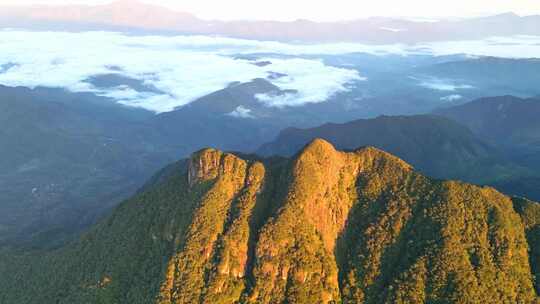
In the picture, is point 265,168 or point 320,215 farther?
point 265,168

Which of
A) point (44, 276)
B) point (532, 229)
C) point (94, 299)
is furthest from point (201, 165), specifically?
point (532, 229)

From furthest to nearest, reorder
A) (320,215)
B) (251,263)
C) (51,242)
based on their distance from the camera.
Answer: (51,242), (320,215), (251,263)

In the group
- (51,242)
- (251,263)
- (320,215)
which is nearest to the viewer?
(251,263)

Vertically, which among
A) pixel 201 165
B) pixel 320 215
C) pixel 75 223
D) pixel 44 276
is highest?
pixel 201 165

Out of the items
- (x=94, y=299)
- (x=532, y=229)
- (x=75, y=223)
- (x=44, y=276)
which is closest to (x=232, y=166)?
(x=94, y=299)

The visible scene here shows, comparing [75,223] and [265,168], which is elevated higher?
[265,168]

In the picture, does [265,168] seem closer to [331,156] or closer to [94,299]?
[331,156]

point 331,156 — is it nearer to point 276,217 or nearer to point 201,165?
point 276,217
